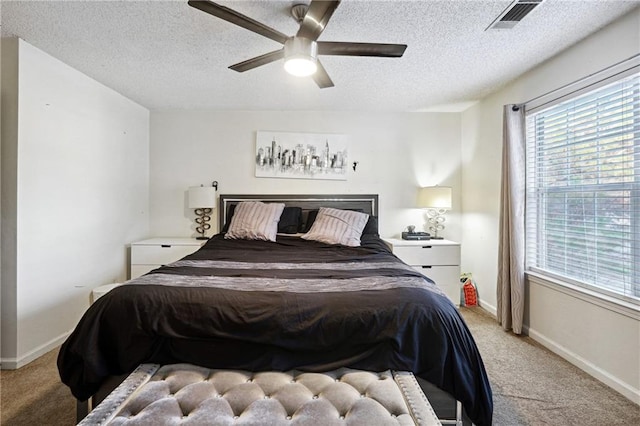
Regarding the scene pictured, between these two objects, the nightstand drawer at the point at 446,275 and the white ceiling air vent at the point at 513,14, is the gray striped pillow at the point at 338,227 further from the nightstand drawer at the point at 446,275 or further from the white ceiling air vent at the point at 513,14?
the white ceiling air vent at the point at 513,14

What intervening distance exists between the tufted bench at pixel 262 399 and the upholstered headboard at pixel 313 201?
8.66 feet

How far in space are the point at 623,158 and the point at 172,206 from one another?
4.32m

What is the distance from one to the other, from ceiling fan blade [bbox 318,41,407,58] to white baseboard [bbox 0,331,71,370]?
2981 mm

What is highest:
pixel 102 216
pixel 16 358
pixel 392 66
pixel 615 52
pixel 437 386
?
pixel 392 66

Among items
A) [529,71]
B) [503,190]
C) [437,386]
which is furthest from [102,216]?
[529,71]

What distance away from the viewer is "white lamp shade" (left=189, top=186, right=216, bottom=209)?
12.3 ft

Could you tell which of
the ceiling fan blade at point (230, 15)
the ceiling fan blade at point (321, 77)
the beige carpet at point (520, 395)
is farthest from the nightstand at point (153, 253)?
the ceiling fan blade at point (230, 15)

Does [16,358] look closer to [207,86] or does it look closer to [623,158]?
[207,86]

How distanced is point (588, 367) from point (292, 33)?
309 centimetres

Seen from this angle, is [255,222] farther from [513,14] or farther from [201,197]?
[513,14]

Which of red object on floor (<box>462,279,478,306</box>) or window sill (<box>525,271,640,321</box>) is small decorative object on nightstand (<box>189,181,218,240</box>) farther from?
window sill (<box>525,271,640,321</box>)

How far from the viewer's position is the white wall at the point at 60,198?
7.57 feet

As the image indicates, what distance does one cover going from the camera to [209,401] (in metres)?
1.16

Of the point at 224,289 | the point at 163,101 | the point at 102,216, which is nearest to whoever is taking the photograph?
the point at 224,289
